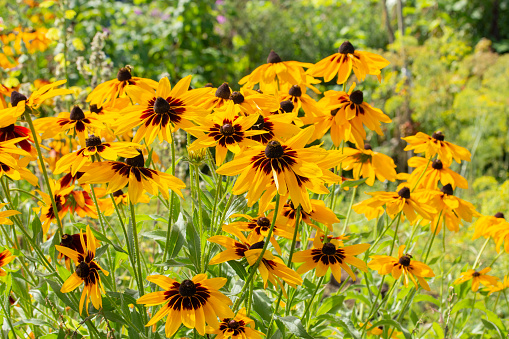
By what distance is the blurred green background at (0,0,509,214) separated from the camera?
4.10m

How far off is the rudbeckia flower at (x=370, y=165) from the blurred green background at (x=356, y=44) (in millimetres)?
1126

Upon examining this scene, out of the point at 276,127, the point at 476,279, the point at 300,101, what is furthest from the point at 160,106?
the point at 476,279

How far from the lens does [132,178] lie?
933 millimetres

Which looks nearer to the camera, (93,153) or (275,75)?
(93,153)

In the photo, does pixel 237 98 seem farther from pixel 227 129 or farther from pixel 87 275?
pixel 87 275

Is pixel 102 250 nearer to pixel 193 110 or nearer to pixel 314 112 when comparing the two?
pixel 193 110

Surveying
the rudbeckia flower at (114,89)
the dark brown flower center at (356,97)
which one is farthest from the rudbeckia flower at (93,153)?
the dark brown flower center at (356,97)

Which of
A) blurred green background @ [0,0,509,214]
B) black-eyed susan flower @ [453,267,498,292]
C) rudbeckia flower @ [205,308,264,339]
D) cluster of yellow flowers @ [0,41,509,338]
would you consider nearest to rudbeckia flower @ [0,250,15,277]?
cluster of yellow flowers @ [0,41,509,338]

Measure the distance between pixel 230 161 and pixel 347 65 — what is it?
65 cm

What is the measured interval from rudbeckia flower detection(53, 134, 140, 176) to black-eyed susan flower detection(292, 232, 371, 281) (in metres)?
0.49

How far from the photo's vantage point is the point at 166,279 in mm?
963

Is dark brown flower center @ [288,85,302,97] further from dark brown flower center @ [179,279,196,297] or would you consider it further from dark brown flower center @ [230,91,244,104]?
dark brown flower center @ [179,279,196,297]

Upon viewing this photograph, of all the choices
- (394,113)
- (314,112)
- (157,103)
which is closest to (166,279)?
(157,103)

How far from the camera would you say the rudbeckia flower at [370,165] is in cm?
154
